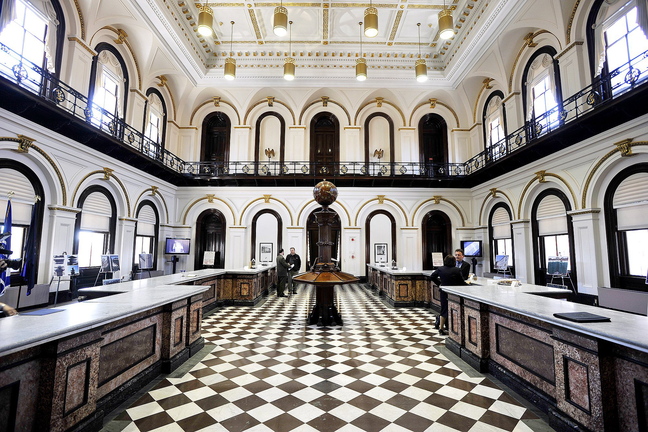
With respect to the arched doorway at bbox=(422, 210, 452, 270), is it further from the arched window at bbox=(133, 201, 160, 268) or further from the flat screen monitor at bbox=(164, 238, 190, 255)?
the arched window at bbox=(133, 201, 160, 268)

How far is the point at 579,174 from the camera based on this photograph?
807 centimetres

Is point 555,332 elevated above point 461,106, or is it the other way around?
point 461,106

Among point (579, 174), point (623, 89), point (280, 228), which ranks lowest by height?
point (280, 228)

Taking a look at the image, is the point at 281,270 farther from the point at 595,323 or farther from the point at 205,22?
the point at 595,323

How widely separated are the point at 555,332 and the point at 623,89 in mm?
7079

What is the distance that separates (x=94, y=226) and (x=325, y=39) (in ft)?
34.9

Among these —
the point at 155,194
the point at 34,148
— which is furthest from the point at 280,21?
the point at 155,194

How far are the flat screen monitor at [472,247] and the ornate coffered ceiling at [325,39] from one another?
7.00m

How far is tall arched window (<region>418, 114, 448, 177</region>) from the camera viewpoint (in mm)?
15164

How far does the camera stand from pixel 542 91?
9.97 meters

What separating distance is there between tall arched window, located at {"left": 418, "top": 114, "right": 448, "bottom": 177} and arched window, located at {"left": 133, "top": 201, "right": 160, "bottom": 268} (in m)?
12.1

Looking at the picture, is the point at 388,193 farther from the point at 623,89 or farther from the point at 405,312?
the point at 623,89

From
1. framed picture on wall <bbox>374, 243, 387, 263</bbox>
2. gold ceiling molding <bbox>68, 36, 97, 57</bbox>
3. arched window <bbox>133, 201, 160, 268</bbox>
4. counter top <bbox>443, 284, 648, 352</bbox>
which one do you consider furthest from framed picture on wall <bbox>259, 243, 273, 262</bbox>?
counter top <bbox>443, 284, 648, 352</bbox>

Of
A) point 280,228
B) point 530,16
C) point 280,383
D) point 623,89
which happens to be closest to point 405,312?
point 280,383
